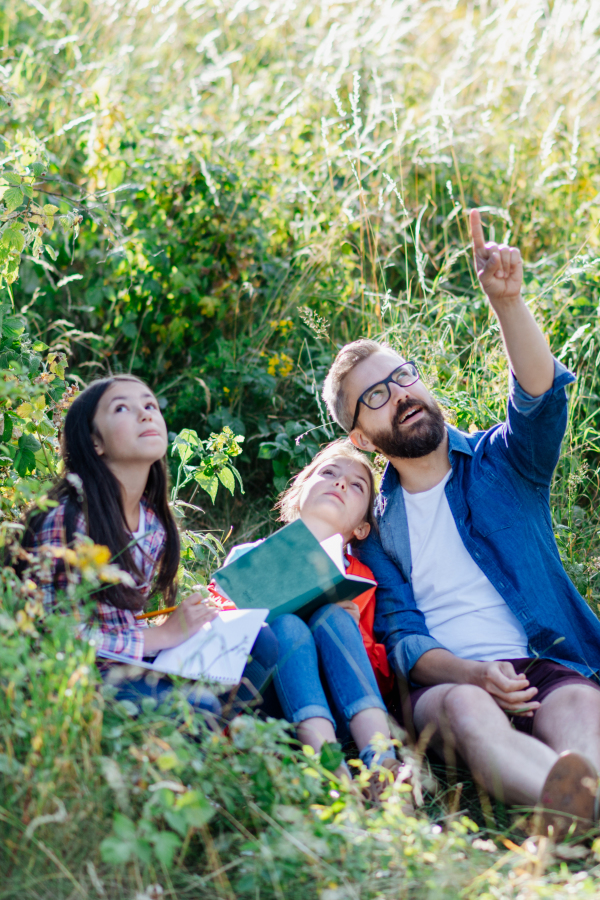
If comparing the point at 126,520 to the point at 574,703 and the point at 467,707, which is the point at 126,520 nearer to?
the point at 467,707

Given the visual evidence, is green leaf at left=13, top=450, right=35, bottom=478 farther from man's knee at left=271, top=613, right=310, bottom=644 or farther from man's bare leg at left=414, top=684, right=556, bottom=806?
man's bare leg at left=414, top=684, right=556, bottom=806

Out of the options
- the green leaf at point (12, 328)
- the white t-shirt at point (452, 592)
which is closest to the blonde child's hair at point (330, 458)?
the white t-shirt at point (452, 592)

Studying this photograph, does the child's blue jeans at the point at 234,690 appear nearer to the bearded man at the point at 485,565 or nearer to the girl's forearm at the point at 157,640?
the girl's forearm at the point at 157,640

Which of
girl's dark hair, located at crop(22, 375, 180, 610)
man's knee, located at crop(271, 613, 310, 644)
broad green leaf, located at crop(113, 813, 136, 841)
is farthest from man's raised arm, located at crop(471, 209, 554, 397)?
broad green leaf, located at crop(113, 813, 136, 841)

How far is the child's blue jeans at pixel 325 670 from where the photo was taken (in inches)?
82.4

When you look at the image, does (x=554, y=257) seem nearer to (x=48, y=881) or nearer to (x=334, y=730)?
(x=334, y=730)

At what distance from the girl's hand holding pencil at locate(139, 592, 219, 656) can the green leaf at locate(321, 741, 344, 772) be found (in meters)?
0.43

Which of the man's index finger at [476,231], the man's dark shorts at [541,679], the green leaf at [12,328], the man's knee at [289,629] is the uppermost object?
the green leaf at [12,328]

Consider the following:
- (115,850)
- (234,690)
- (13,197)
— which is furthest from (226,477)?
(115,850)

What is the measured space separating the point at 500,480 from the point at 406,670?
613 millimetres

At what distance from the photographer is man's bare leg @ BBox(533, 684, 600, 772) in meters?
1.97

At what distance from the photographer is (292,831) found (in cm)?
158

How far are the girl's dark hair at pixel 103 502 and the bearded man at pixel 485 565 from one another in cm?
65

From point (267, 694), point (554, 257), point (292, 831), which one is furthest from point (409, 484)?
point (554, 257)
